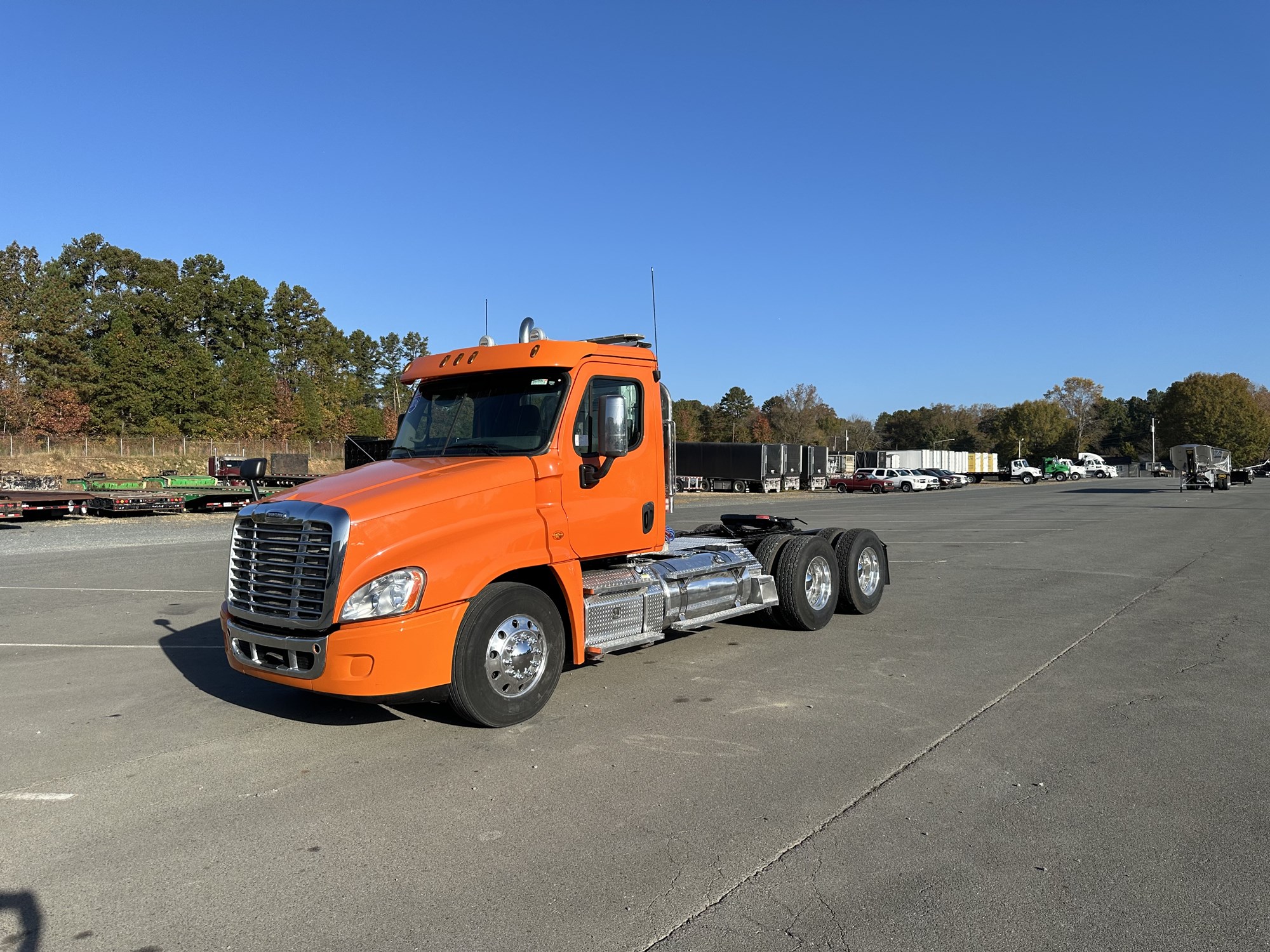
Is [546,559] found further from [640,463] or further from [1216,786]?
[1216,786]

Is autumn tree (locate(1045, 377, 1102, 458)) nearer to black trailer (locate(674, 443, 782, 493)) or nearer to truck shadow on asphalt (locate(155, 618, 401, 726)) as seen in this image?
black trailer (locate(674, 443, 782, 493))

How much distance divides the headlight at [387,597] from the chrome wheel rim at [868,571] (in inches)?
225

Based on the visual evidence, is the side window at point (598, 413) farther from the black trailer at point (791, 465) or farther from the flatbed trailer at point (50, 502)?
the black trailer at point (791, 465)

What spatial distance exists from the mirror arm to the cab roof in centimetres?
77

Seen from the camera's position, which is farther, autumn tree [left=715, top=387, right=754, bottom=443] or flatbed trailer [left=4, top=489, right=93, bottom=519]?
autumn tree [left=715, top=387, right=754, bottom=443]

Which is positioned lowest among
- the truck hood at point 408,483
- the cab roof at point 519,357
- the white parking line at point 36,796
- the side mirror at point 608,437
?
the white parking line at point 36,796

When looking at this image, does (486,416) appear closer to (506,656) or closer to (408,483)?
(408,483)

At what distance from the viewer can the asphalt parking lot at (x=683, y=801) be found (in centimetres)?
333

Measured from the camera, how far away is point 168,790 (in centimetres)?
472

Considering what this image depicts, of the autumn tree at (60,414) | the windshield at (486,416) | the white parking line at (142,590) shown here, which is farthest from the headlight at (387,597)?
the autumn tree at (60,414)

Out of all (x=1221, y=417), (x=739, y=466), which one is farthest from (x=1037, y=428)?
(x=739, y=466)

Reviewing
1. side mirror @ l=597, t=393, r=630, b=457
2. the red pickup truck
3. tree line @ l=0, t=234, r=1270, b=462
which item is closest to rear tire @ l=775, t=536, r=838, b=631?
side mirror @ l=597, t=393, r=630, b=457

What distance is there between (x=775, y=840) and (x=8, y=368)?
57.8m

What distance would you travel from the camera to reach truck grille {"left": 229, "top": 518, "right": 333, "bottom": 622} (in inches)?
205
